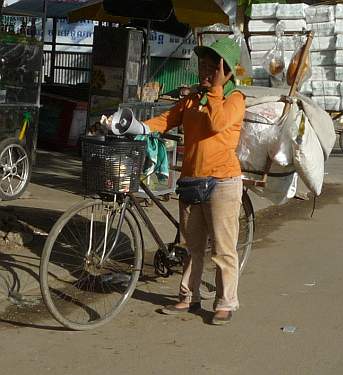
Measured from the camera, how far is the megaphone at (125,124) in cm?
508

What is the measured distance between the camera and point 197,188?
5.21 metres

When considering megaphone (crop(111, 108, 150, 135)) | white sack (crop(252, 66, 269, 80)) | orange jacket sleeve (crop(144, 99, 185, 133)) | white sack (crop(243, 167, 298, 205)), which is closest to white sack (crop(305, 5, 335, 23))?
white sack (crop(252, 66, 269, 80))

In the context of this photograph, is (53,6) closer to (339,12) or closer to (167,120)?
(339,12)

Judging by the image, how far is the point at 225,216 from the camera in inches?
207

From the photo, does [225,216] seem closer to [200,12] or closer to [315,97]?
[200,12]

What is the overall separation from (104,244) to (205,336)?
2.88 feet

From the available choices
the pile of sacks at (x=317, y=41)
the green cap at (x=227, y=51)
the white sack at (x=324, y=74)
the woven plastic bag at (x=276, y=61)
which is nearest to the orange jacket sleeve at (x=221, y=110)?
the green cap at (x=227, y=51)

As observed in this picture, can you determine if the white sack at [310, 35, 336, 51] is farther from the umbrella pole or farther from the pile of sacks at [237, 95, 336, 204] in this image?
the pile of sacks at [237, 95, 336, 204]

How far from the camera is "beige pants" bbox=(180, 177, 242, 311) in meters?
5.26

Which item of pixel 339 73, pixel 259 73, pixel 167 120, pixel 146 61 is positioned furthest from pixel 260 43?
pixel 167 120

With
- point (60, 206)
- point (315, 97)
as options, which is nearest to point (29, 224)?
point (60, 206)

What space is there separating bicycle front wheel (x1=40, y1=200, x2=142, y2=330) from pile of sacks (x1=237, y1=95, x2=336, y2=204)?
1.14 meters

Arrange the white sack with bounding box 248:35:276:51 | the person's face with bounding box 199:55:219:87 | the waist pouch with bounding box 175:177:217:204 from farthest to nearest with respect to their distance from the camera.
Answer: the white sack with bounding box 248:35:276:51, the waist pouch with bounding box 175:177:217:204, the person's face with bounding box 199:55:219:87

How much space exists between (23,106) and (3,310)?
4.01m
